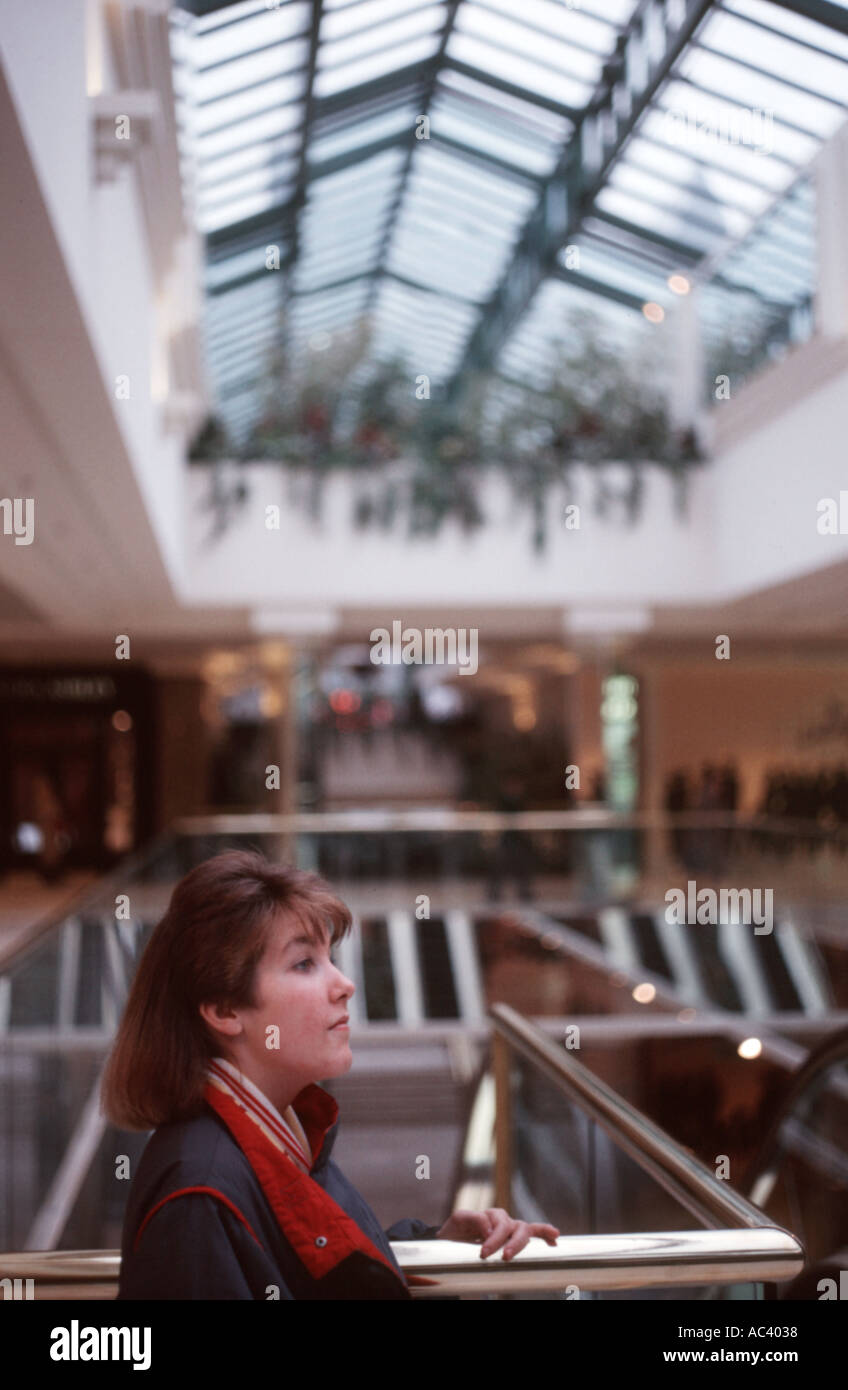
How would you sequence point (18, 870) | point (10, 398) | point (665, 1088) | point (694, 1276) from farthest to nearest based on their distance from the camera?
point (18, 870) < point (665, 1088) < point (10, 398) < point (694, 1276)

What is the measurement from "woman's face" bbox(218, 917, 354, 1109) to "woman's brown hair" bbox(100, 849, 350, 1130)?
2 cm

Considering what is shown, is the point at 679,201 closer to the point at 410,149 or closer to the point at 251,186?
the point at 410,149

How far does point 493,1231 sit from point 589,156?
29.1ft

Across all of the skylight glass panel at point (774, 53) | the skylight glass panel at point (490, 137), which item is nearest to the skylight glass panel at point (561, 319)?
the skylight glass panel at point (490, 137)

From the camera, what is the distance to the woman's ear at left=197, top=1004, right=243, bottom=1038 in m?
1.54

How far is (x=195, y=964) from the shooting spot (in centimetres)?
154

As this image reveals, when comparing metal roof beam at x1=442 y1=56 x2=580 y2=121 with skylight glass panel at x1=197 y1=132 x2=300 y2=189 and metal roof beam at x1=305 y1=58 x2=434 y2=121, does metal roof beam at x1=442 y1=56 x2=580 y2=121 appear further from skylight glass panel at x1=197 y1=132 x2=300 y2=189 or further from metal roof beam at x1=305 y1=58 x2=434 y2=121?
skylight glass panel at x1=197 y1=132 x2=300 y2=189

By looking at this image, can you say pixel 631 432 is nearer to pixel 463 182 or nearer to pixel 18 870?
pixel 463 182

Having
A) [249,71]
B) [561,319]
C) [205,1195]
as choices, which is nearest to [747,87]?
[249,71]

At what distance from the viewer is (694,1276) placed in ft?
5.79

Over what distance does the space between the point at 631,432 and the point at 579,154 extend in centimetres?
273

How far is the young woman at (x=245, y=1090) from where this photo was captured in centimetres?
139

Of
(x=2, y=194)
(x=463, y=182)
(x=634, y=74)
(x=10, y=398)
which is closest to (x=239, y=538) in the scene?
(x=463, y=182)

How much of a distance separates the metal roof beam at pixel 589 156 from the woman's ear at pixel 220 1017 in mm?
6644
